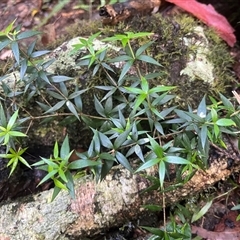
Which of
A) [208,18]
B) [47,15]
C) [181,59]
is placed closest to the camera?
[181,59]

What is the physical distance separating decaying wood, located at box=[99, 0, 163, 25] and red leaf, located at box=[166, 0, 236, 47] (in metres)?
0.18

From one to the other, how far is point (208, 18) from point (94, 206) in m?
1.45

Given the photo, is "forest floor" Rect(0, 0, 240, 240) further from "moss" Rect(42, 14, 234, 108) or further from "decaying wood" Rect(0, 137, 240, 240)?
"decaying wood" Rect(0, 137, 240, 240)

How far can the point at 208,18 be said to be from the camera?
243 cm

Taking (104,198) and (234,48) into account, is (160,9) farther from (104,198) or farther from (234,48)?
(104,198)

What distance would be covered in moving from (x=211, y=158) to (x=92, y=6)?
81.4 inches

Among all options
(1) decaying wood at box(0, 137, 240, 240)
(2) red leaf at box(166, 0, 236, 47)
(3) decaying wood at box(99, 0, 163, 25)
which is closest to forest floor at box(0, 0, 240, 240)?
(2) red leaf at box(166, 0, 236, 47)

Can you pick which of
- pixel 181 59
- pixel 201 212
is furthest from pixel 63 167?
pixel 181 59

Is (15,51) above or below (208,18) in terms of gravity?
below

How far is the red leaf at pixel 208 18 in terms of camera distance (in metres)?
2.42

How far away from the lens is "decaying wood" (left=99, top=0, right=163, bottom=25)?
224 cm

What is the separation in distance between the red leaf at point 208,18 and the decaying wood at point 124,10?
0.59 ft

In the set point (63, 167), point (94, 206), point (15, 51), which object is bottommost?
point (94, 206)

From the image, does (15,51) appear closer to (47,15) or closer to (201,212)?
(201,212)
